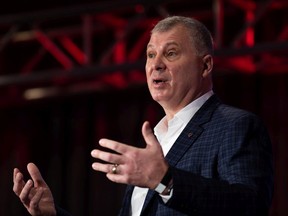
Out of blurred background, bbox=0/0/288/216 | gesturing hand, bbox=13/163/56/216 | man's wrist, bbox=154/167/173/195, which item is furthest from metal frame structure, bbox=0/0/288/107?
man's wrist, bbox=154/167/173/195

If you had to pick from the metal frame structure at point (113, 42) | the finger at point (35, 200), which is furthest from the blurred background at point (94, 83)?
the finger at point (35, 200)

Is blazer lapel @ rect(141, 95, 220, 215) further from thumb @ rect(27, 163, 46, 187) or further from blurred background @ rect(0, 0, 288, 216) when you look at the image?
blurred background @ rect(0, 0, 288, 216)

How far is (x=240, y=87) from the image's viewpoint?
5.01 meters

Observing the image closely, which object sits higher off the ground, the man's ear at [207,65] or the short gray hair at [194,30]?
the short gray hair at [194,30]

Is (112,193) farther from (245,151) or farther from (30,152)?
(245,151)

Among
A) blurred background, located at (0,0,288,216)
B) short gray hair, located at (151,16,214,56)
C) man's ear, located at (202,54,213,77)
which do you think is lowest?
blurred background, located at (0,0,288,216)

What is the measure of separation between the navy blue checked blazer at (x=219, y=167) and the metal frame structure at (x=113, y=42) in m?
2.18

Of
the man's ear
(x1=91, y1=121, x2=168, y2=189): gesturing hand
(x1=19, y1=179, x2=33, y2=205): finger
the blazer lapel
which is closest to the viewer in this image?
(x1=91, y1=121, x2=168, y2=189): gesturing hand

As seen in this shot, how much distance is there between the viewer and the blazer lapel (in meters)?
2.00

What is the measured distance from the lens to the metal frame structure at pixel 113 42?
14.4 ft

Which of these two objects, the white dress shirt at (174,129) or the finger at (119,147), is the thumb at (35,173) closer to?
the white dress shirt at (174,129)

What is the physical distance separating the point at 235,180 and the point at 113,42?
2.97m

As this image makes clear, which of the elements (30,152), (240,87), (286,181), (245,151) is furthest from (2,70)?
(245,151)

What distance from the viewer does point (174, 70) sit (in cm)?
217
